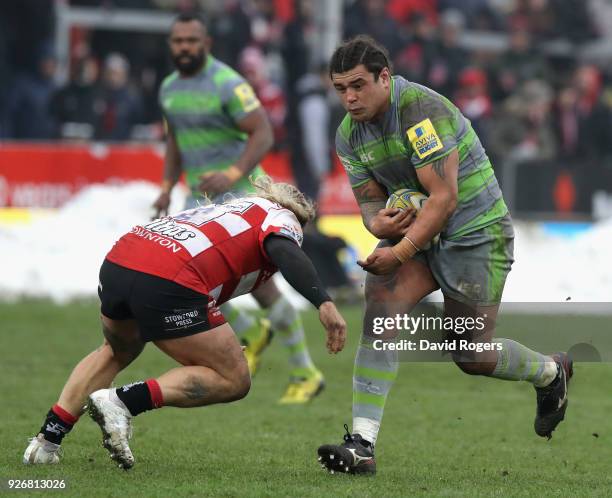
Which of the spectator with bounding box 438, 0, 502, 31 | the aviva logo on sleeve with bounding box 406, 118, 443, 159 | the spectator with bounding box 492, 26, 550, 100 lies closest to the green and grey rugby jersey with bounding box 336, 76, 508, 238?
the aviva logo on sleeve with bounding box 406, 118, 443, 159

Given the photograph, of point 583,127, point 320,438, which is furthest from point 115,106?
point 320,438

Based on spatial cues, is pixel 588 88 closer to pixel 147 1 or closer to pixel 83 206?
pixel 147 1

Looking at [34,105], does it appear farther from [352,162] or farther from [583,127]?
[352,162]

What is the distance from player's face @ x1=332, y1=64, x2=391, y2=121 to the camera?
22.5ft

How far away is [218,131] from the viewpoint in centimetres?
1038

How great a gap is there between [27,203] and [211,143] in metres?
6.91

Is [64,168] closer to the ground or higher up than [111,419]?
closer to the ground

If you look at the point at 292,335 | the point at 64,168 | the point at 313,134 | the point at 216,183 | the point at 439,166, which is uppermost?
the point at 439,166

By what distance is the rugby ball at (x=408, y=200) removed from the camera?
7.07 metres

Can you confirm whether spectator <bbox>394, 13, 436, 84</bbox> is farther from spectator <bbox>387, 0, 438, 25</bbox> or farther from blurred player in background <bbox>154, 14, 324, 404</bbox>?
blurred player in background <bbox>154, 14, 324, 404</bbox>

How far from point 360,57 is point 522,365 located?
1821 mm

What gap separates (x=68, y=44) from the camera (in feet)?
68.4

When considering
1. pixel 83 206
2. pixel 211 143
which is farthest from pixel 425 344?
pixel 83 206

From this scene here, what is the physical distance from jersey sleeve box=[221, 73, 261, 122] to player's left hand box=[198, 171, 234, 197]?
0.51 meters
